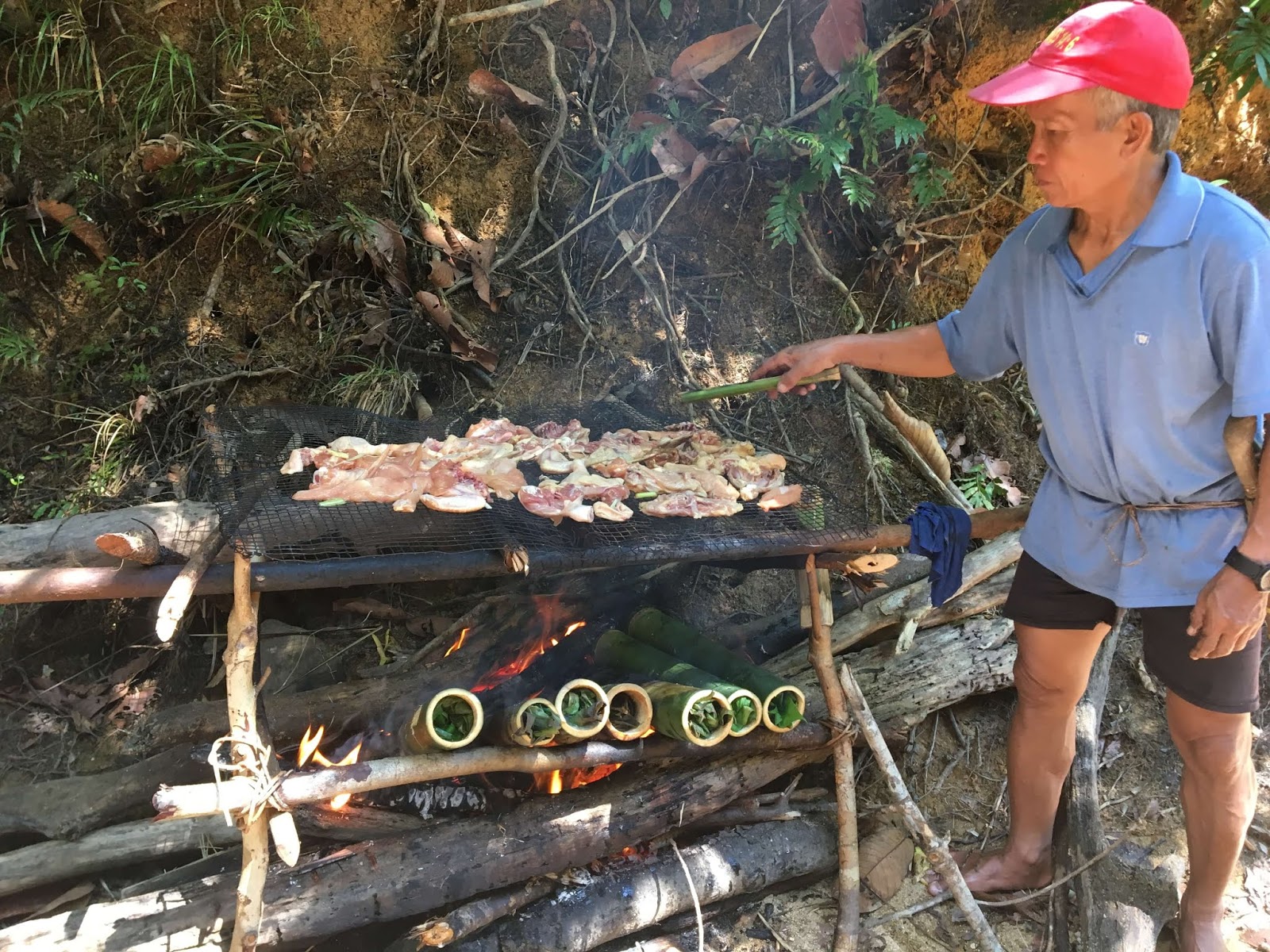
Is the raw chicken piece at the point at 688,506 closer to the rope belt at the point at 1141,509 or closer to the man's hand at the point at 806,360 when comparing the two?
the man's hand at the point at 806,360

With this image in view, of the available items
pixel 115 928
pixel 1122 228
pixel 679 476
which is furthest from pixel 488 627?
pixel 1122 228

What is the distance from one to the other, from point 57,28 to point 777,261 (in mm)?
4990

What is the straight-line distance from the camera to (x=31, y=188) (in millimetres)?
5277

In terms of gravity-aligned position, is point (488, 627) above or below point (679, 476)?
below

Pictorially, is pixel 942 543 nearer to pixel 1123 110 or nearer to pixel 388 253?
pixel 1123 110

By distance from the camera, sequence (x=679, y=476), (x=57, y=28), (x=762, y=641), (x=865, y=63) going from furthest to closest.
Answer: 1. (x=865, y=63)
2. (x=57, y=28)
3. (x=762, y=641)
4. (x=679, y=476)

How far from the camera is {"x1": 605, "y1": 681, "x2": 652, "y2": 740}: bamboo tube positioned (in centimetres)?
325

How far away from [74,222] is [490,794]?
180 inches

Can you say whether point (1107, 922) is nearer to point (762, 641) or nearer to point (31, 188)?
point (762, 641)

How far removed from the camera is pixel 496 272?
19.2 feet

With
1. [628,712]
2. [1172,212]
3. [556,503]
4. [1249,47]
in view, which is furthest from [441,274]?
[1249,47]

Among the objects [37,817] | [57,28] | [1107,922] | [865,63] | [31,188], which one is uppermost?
[865,63]

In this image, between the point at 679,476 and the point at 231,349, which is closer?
the point at 679,476

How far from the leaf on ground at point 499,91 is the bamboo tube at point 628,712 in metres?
4.50
